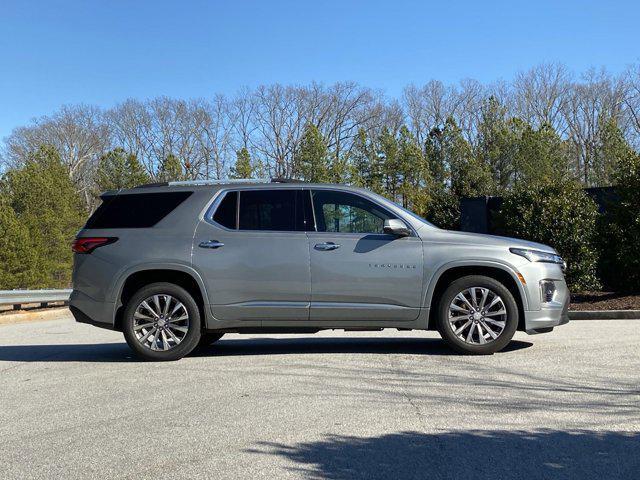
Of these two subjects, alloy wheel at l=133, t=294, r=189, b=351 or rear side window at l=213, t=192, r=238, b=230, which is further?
rear side window at l=213, t=192, r=238, b=230

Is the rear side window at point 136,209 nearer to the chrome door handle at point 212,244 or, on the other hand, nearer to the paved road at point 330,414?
the chrome door handle at point 212,244

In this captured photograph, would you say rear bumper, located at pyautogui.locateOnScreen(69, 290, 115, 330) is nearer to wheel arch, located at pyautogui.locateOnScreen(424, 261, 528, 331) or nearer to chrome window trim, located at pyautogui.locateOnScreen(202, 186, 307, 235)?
chrome window trim, located at pyautogui.locateOnScreen(202, 186, 307, 235)

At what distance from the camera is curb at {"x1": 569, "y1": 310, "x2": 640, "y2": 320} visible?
477 inches

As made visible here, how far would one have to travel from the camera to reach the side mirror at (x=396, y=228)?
720 centimetres

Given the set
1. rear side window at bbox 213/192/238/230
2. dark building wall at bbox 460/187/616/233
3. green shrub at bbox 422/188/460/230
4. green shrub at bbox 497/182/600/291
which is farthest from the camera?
green shrub at bbox 422/188/460/230

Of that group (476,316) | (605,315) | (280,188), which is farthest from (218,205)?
(605,315)

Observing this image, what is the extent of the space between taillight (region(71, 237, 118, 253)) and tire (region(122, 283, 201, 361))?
68cm

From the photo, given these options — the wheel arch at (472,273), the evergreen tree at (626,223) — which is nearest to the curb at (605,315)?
the evergreen tree at (626,223)

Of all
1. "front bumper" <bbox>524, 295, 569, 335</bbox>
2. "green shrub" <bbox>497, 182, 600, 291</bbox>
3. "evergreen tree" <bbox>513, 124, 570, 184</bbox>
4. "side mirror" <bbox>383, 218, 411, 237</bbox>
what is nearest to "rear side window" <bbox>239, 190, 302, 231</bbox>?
"side mirror" <bbox>383, 218, 411, 237</bbox>

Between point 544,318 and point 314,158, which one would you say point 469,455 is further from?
point 314,158

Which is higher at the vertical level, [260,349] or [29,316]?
[260,349]

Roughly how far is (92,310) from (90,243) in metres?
0.74

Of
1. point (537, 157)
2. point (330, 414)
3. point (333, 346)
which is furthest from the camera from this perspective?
point (537, 157)

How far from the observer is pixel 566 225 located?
50.9 feet
